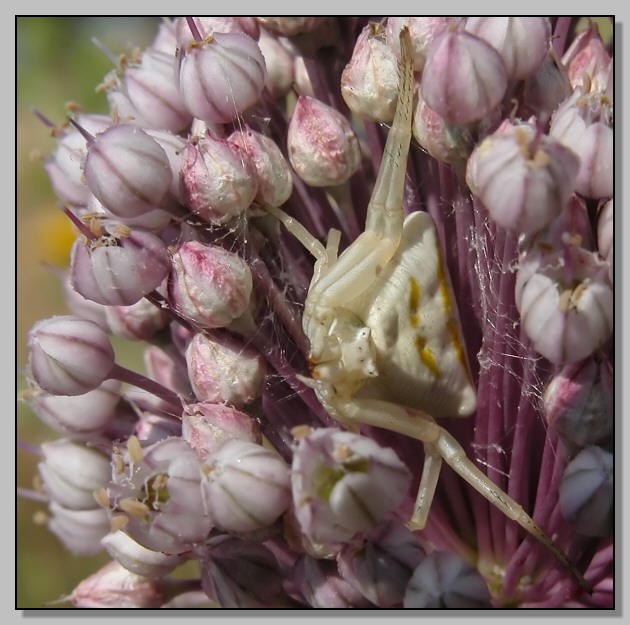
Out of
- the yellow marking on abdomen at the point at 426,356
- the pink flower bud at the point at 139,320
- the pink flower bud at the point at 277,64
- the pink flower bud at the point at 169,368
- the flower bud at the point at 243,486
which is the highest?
the pink flower bud at the point at 277,64

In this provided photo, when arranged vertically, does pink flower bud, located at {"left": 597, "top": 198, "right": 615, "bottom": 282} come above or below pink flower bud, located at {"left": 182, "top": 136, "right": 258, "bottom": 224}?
below

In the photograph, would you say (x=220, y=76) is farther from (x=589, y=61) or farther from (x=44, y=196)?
(x=44, y=196)

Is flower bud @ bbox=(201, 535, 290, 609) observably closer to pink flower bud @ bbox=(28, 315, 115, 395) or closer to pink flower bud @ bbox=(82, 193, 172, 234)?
pink flower bud @ bbox=(28, 315, 115, 395)

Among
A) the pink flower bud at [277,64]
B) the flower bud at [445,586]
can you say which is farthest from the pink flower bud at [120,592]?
the pink flower bud at [277,64]

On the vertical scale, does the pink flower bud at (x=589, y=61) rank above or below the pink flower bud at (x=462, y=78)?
above

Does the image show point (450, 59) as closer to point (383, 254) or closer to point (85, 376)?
point (383, 254)

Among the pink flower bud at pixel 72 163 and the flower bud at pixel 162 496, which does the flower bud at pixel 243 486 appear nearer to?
the flower bud at pixel 162 496

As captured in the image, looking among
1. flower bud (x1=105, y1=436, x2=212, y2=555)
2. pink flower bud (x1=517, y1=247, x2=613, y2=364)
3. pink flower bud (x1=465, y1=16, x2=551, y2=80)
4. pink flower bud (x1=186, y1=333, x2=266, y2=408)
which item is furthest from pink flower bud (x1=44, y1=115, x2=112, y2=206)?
pink flower bud (x1=517, y1=247, x2=613, y2=364)

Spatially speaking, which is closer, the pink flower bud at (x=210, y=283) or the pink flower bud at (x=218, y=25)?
the pink flower bud at (x=210, y=283)
